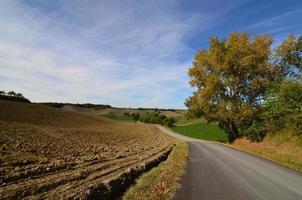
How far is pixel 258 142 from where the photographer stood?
28953mm

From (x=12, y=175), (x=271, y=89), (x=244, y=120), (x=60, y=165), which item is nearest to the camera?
(x=12, y=175)

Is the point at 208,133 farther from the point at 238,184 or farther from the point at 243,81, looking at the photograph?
the point at 238,184

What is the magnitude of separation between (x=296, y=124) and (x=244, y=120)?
35.4ft

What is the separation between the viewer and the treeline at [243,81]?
28938 millimetres

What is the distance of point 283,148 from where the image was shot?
22422 millimetres

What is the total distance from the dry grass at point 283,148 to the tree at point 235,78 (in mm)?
4846

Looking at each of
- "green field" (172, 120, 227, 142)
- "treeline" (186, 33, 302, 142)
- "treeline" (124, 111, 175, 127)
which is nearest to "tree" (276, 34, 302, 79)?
"treeline" (186, 33, 302, 142)

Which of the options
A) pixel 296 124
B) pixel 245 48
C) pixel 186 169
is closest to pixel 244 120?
pixel 245 48

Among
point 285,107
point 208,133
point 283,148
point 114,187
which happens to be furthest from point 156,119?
point 114,187

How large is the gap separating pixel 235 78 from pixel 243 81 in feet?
3.48

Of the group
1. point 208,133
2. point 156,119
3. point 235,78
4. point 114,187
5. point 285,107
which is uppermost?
point 235,78

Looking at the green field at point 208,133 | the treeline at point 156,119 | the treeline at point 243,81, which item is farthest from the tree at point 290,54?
the treeline at point 156,119

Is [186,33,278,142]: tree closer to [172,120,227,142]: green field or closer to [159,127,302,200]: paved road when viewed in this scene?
[172,120,227,142]: green field

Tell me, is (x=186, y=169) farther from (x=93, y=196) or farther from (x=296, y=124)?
(x=296, y=124)
